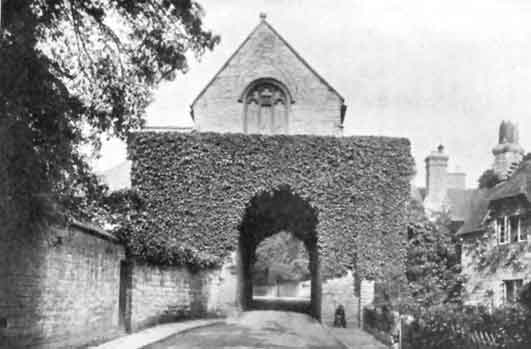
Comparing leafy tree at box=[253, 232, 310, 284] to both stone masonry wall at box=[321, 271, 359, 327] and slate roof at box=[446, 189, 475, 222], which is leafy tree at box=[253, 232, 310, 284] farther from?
stone masonry wall at box=[321, 271, 359, 327]

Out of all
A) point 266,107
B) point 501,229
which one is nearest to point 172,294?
point 266,107

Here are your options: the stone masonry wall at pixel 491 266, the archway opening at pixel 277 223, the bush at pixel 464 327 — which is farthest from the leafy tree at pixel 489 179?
the bush at pixel 464 327

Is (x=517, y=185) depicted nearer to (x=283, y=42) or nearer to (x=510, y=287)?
(x=510, y=287)

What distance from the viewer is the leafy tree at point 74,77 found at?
10117 mm

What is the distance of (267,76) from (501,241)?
12.2 metres

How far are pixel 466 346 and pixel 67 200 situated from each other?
8.07m

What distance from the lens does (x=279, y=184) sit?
25453 mm

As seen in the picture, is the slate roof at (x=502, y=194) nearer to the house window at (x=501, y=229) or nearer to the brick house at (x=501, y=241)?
the brick house at (x=501, y=241)

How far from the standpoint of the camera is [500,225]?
98.9 ft

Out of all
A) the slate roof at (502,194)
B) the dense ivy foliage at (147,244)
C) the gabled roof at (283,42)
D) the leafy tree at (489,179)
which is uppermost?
the gabled roof at (283,42)

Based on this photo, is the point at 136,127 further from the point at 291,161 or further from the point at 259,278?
the point at 259,278

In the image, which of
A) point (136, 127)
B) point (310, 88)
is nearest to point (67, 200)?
point (136, 127)

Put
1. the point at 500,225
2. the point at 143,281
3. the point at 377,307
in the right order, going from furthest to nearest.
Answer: the point at 500,225 → the point at 377,307 → the point at 143,281

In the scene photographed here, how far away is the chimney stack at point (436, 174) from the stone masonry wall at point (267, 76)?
86.0 ft
